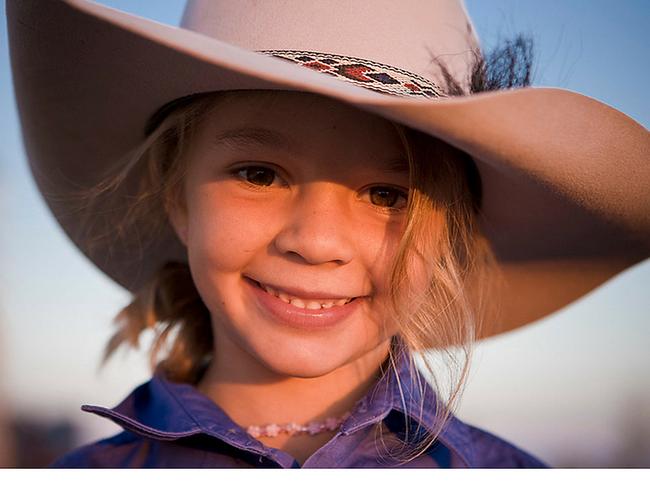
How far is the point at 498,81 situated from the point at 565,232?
17.6 inches

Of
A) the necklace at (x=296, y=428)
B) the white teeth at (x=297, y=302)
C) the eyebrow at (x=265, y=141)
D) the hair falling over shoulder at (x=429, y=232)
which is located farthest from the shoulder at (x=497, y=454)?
the eyebrow at (x=265, y=141)

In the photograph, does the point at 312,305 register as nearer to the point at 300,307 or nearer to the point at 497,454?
the point at 300,307

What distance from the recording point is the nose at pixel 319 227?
1348 mm

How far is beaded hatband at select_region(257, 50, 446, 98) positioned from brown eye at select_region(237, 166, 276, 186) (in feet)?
0.77

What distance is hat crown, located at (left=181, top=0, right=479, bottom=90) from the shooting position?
Answer: 1.39 m

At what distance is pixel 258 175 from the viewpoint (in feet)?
4.76

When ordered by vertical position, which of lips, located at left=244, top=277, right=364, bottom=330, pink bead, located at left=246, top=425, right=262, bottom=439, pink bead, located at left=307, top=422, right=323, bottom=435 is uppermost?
lips, located at left=244, top=277, right=364, bottom=330

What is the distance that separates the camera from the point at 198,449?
60.6 inches

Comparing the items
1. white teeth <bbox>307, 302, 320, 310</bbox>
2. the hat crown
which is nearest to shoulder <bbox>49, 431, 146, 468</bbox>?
white teeth <bbox>307, 302, 320, 310</bbox>

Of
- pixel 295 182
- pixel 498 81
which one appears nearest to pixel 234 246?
pixel 295 182

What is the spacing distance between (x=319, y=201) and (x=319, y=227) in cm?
5

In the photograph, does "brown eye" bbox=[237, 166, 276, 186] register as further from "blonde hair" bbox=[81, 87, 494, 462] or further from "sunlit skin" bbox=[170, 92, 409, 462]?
"blonde hair" bbox=[81, 87, 494, 462]

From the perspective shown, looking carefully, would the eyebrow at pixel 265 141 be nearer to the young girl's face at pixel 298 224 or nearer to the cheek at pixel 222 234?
the young girl's face at pixel 298 224

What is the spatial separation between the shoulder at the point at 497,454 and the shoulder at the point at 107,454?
2.74 feet
